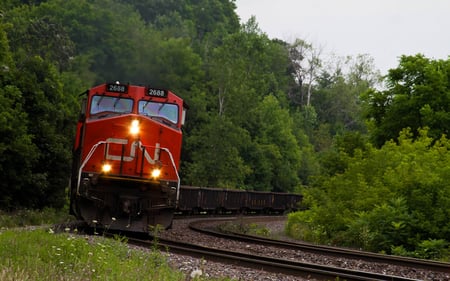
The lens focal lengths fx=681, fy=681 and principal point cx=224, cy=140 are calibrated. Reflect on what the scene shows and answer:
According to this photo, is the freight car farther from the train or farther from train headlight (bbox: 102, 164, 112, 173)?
train headlight (bbox: 102, 164, 112, 173)

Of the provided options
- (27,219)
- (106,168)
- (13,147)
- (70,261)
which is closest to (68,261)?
(70,261)

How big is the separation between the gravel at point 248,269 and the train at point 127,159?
2136 mm

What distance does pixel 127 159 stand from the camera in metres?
16.1

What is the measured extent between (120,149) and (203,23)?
90527 millimetres

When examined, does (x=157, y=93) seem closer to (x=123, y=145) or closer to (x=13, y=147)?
(x=123, y=145)

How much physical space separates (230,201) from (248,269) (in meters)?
27.3

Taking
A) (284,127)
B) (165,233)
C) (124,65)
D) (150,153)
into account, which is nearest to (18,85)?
(124,65)

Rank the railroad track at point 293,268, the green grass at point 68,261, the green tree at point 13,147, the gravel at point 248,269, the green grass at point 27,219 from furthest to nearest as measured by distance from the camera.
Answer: the green tree at point 13,147, the green grass at point 27,219, the railroad track at point 293,268, the gravel at point 248,269, the green grass at point 68,261

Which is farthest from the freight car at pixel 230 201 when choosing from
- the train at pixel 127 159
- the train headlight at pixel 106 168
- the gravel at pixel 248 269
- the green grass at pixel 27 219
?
the train headlight at pixel 106 168

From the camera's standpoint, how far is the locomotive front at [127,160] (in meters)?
15.7

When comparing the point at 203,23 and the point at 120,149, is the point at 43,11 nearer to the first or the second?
the point at 203,23

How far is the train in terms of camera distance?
51.6ft

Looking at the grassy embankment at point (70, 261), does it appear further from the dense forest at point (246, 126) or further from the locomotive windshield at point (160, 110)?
the dense forest at point (246, 126)

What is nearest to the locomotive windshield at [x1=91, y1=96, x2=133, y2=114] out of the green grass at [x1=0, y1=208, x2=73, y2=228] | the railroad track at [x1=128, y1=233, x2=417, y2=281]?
the railroad track at [x1=128, y1=233, x2=417, y2=281]
